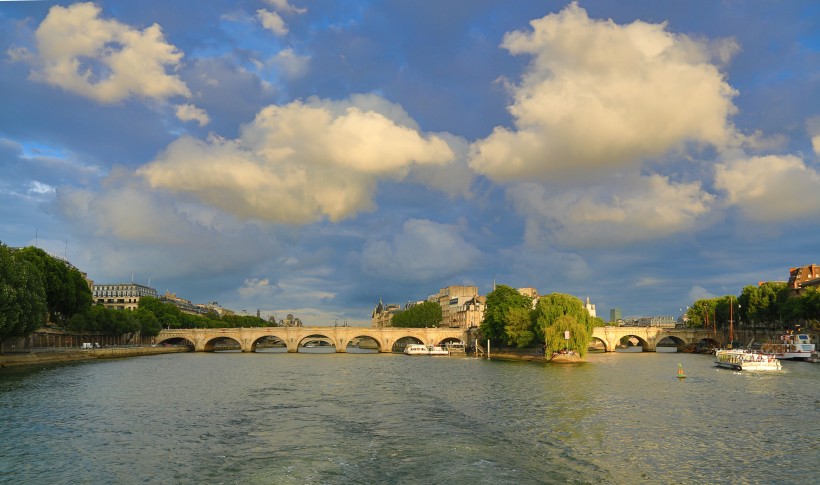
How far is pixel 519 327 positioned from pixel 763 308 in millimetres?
55563

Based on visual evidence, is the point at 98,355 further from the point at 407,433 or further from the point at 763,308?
the point at 763,308

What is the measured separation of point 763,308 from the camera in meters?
122

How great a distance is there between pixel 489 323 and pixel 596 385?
62.4m

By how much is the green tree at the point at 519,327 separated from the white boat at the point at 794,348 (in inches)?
1418

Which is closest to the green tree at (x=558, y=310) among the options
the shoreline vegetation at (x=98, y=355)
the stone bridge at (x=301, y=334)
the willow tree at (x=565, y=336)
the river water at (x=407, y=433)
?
the willow tree at (x=565, y=336)

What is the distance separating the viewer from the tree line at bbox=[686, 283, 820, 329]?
336 feet

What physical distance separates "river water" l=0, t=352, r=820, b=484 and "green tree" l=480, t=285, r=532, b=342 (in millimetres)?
54736

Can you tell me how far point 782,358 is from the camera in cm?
9794

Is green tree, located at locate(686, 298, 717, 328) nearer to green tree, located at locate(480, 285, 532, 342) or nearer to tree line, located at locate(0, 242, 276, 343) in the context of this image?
green tree, located at locate(480, 285, 532, 342)

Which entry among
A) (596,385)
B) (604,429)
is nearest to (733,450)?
(604,429)

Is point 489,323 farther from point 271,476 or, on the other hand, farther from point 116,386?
point 271,476

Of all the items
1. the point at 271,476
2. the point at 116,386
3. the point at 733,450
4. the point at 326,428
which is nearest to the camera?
the point at 271,476

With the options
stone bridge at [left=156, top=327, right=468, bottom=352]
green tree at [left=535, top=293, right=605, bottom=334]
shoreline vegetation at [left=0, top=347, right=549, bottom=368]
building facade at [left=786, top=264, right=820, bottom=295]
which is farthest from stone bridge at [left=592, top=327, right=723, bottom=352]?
green tree at [left=535, top=293, right=605, bottom=334]

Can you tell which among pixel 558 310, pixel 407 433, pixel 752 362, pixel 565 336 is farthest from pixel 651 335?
pixel 407 433
